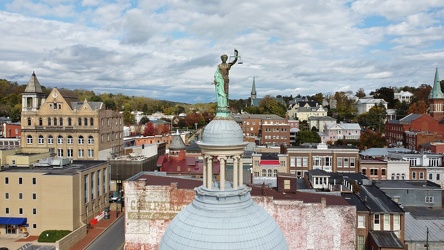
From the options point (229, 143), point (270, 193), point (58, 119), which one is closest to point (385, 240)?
point (270, 193)

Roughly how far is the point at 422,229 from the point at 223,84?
26.7 metres

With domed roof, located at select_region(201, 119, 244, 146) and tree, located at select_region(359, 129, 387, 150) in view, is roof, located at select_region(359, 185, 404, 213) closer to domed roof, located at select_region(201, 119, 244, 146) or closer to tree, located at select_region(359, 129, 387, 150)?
domed roof, located at select_region(201, 119, 244, 146)

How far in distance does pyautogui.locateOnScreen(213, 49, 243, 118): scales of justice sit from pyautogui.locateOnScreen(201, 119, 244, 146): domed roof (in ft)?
1.22

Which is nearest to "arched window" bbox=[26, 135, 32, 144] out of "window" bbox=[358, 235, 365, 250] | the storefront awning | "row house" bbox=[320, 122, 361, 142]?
the storefront awning

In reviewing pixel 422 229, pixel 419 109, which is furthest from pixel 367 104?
pixel 422 229

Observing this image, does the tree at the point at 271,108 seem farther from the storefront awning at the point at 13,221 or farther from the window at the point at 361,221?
the window at the point at 361,221

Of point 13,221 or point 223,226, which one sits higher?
point 223,226

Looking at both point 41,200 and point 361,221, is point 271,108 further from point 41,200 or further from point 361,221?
point 361,221

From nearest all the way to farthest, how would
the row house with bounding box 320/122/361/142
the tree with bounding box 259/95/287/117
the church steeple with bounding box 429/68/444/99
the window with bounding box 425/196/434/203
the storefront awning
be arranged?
the window with bounding box 425/196/434/203 < the storefront awning < the church steeple with bounding box 429/68/444/99 < the row house with bounding box 320/122/361/142 < the tree with bounding box 259/95/287/117

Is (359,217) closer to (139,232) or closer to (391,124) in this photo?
(139,232)

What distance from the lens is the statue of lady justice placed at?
14.4m

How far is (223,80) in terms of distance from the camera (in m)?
14.5

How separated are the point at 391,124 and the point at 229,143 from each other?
100470mm

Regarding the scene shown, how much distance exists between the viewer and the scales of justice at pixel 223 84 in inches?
567
